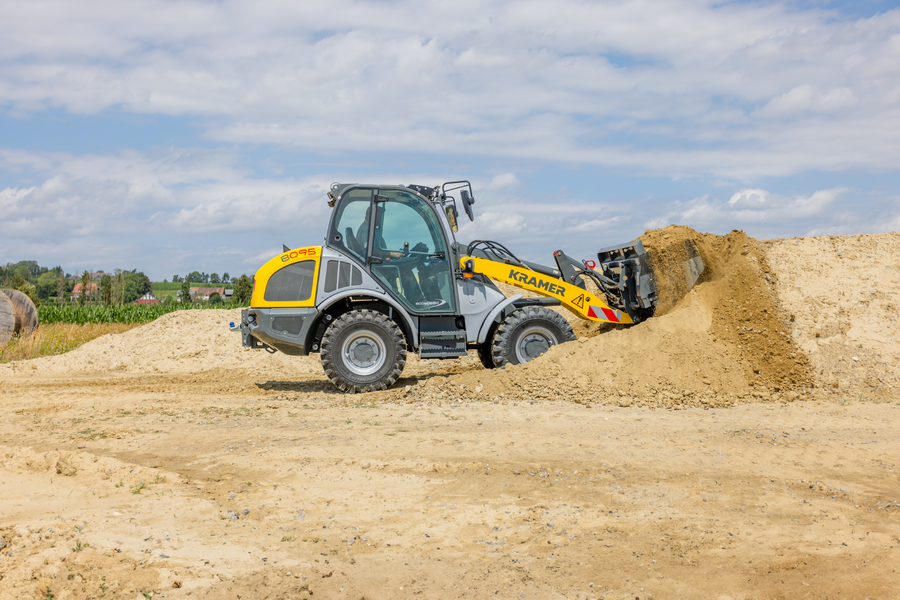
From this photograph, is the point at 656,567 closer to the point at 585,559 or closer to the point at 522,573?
the point at 585,559

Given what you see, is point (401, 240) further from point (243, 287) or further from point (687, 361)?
point (243, 287)

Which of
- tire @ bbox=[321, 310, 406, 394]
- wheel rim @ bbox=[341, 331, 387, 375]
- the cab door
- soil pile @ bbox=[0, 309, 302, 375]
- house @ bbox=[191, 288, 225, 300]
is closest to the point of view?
tire @ bbox=[321, 310, 406, 394]

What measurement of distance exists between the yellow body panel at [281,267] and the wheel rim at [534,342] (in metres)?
3.16

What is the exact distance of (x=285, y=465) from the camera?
591 cm

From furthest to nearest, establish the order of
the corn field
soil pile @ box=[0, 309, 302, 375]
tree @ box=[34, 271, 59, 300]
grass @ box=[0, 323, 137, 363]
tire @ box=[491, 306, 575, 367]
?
tree @ box=[34, 271, 59, 300]
the corn field
grass @ box=[0, 323, 137, 363]
soil pile @ box=[0, 309, 302, 375]
tire @ box=[491, 306, 575, 367]

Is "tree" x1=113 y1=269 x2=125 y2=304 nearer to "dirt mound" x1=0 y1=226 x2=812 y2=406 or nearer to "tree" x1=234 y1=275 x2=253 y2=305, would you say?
"tree" x1=234 y1=275 x2=253 y2=305

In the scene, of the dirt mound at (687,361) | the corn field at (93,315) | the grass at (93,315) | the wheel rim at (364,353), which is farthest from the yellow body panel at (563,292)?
the corn field at (93,315)

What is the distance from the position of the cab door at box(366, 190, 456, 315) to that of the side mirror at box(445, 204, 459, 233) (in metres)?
0.33

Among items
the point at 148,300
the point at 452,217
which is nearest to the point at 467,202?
the point at 452,217

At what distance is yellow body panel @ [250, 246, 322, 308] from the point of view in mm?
9453

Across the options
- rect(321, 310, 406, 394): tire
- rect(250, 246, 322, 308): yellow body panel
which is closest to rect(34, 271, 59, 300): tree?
rect(250, 246, 322, 308): yellow body panel

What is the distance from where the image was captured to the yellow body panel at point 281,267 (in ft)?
31.0

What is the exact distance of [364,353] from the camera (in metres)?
9.58

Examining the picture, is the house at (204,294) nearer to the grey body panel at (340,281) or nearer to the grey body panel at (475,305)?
the grey body panel at (340,281)
